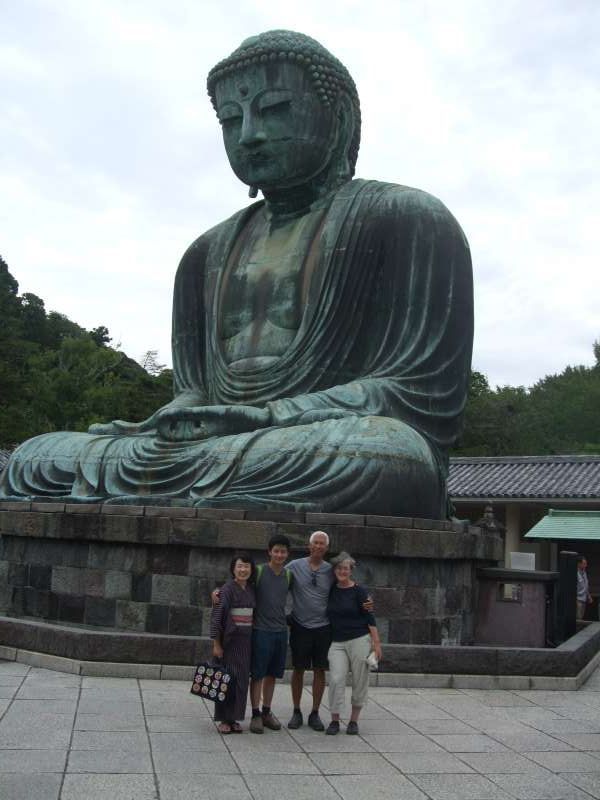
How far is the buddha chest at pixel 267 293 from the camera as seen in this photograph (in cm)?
946

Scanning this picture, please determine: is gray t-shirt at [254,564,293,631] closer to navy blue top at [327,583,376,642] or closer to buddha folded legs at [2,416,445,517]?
navy blue top at [327,583,376,642]

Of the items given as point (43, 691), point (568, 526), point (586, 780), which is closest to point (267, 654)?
point (43, 691)

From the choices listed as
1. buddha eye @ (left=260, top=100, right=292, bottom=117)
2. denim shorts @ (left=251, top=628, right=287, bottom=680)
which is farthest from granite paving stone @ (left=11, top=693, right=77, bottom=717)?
buddha eye @ (left=260, top=100, right=292, bottom=117)

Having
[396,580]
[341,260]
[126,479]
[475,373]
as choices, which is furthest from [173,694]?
[475,373]

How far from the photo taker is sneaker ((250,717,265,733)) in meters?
4.93

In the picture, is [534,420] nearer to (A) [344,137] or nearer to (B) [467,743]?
(A) [344,137]

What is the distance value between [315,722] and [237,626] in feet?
2.20

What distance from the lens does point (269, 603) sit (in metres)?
5.20

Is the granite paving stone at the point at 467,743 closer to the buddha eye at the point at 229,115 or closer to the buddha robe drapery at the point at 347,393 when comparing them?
the buddha robe drapery at the point at 347,393

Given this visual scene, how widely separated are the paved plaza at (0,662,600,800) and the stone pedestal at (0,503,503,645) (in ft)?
3.62

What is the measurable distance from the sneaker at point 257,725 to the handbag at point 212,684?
0.71ft

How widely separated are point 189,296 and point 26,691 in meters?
5.96

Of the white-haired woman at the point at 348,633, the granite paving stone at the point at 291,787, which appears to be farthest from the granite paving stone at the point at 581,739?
the granite paving stone at the point at 291,787

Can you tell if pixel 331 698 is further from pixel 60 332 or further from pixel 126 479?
pixel 60 332
